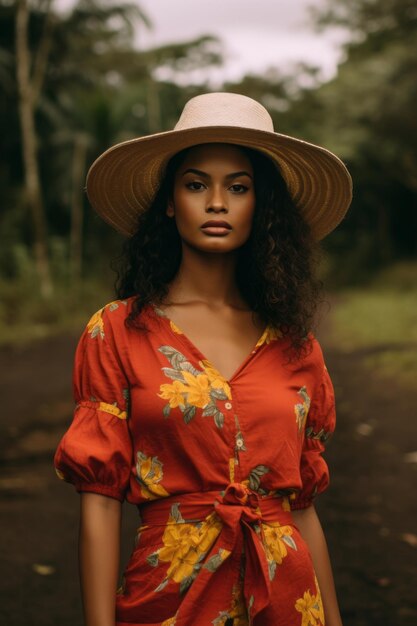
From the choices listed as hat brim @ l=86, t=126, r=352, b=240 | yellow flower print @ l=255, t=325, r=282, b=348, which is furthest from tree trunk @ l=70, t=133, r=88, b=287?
yellow flower print @ l=255, t=325, r=282, b=348

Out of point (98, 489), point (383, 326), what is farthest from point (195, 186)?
point (383, 326)

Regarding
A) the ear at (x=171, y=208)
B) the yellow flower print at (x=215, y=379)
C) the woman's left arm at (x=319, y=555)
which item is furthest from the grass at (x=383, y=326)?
the yellow flower print at (x=215, y=379)

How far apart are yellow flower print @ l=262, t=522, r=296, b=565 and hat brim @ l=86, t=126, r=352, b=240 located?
86 cm

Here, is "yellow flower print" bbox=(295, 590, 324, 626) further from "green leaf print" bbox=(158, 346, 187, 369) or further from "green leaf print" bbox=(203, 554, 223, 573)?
"green leaf print" bbox=(158, 346, 187, 369)

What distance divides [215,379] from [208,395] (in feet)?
0.15

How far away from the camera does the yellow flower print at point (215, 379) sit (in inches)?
79.7

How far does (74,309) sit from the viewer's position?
17531 mm

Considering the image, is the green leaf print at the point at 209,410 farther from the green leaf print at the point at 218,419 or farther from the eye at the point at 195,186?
the eye at the point at 195,186

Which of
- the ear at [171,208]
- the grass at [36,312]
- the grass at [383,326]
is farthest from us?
the grass at [36,312]

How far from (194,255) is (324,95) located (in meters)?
22.7

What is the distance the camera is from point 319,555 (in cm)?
224

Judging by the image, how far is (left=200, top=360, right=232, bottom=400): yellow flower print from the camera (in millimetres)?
2023

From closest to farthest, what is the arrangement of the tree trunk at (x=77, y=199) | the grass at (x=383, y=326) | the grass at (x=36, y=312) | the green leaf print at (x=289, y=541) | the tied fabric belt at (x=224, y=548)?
1. the tied fabric belt at (x=224, y=548)
2. the green leaf print at (x=289, y=541)
3. the grass at (x=383, y=326)
4. the grass at (x=36, y=312)
5. the tree trunk at (x=77, y=199)

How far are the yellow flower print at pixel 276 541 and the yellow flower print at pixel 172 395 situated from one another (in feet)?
1.15
